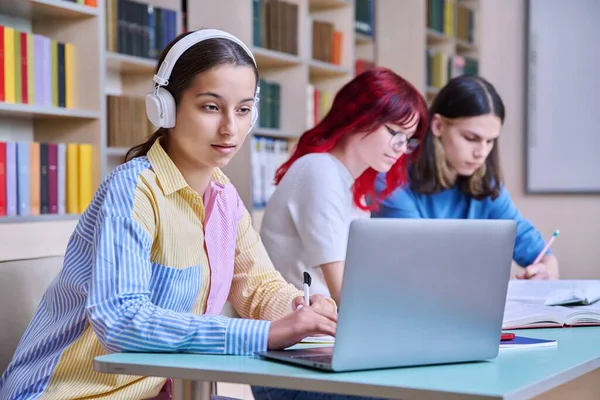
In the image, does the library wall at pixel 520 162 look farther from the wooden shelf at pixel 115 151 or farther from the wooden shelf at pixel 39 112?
the wooden shelf at pixel 39 112

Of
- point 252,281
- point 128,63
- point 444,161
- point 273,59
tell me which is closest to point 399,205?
point 444,161

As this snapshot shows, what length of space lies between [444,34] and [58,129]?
332 cm

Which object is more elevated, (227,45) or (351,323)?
(227,45)

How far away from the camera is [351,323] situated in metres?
0.99

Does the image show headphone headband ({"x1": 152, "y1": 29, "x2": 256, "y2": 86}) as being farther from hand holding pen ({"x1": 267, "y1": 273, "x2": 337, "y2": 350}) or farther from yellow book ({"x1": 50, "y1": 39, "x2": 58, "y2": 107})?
yellow book ({"x1": 50, "y1": 39, "x2": 58, "y2": 107})

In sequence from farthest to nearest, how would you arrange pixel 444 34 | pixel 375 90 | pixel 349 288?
pixel 444 34
pixel 375 90
pixel 349 288

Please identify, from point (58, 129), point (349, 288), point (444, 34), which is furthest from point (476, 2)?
point (349, 288)

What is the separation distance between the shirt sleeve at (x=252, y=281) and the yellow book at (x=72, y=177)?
1455 mm

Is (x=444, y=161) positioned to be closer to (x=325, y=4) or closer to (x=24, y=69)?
(x=24, y=69)

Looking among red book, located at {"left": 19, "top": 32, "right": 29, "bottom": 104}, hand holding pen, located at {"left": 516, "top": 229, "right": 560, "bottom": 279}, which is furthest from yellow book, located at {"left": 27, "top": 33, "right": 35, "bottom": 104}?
hand holding pen, located at {"left": 516, "top": 229, "right": 560, "bottom": 279}

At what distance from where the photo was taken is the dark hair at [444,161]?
2.40 metres

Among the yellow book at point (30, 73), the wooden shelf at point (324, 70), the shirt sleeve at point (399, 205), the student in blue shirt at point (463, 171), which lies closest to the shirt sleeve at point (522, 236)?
the student in blue shirt at point (463, 171)

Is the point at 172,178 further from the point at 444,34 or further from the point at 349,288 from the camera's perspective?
the point at 444,34

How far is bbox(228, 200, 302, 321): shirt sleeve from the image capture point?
5.02 feet
